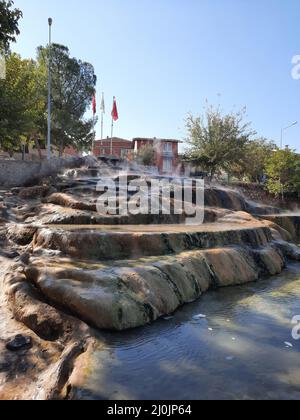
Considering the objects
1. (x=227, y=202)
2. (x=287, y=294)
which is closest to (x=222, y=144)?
(x=227, y=202)

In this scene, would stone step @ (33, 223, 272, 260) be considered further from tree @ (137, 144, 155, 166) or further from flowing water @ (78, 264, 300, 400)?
tree @ (137, 144, 155, 166)

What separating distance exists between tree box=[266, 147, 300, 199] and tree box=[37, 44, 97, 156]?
53.7 feet

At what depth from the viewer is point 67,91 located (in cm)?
3334

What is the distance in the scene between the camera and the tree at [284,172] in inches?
1091

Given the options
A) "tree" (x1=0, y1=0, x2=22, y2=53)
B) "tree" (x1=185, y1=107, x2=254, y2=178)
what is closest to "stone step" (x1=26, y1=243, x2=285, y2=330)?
"tree" (x1=0, y1=0, x2=22, y2=53)

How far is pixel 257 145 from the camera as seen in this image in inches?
1423

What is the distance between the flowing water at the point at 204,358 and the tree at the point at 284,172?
22.3 metres

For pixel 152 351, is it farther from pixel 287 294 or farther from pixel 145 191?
pixel 145 191

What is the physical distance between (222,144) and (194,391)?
25115mm

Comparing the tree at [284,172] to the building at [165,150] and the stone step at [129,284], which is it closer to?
the building at [165,150]

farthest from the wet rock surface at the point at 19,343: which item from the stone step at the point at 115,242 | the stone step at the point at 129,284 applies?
the stone step at the point at 115,242

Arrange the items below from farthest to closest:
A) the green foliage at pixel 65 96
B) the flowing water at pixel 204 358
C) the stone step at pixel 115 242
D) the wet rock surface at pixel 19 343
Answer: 1. the green foliage at pixel 65 96
2. the stone step at pixel 115 242
3. the wet rock surface at pixel 19 343
4. the flowing water at pixel 204 358

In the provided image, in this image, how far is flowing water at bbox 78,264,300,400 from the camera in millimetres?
3969

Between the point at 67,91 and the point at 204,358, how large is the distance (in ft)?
104
